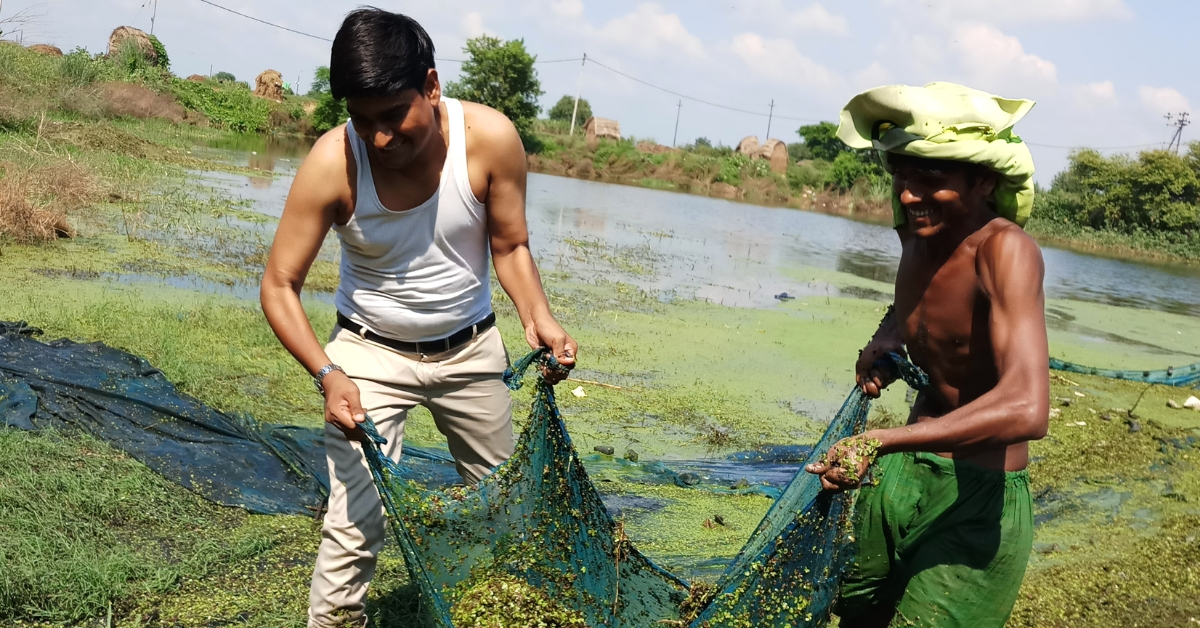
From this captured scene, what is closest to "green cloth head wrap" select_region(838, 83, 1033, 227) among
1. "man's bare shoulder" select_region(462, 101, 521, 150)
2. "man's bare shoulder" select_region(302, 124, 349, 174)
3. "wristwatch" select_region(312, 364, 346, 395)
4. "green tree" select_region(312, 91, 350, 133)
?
"man's bare shoulder" select_region(462, 101, 521, 150)

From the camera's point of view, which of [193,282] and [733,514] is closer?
[733,514]

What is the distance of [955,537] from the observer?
2244 millimetres

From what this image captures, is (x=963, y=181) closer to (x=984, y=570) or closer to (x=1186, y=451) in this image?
(x=984, y=570)

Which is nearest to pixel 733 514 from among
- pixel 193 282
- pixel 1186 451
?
pixel 1186 451

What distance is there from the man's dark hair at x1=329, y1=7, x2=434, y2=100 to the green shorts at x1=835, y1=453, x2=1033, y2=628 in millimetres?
1461

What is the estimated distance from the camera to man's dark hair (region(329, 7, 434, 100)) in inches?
87.0

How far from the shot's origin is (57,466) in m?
3.50

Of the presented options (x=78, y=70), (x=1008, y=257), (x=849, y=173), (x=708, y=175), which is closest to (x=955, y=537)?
(x=1008, y=257)

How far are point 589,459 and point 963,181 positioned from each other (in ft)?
9.29

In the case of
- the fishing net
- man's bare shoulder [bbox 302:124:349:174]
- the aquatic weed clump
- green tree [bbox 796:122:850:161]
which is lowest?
the aquatic weed clump

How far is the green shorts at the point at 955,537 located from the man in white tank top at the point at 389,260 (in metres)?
0.92

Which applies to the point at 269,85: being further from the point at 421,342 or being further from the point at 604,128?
the point at 421,342

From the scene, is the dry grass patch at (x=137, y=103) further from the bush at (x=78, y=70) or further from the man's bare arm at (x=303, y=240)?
the man's bare arm at (x=303, y=240)

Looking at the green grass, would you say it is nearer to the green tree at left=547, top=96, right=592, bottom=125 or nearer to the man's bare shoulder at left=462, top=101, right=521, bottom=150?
the man's bare shoulder at left=462, top=101, right=521, bottom=150
